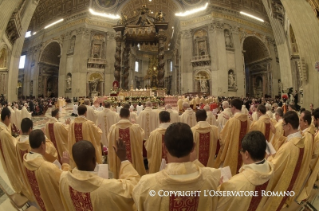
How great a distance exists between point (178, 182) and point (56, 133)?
4.07 metres

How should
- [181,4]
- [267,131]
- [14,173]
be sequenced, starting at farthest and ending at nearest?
[181,4] → [267,131] → [14,173]

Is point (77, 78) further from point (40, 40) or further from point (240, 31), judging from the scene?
point (240, 31)

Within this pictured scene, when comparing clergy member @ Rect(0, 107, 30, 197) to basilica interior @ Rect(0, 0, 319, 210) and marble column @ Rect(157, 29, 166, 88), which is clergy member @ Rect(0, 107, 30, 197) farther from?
basilica interior @ Rect(0, 0, 319, 210)

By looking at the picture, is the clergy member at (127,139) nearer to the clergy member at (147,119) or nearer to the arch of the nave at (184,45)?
the clergy member at (147,119)

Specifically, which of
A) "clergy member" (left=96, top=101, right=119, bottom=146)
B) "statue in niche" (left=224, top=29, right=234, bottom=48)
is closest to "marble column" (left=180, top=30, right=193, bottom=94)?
"statue in niche" (left=224, top=29, right=234, bottom=48)

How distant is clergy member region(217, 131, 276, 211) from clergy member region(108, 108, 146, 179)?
2618mm

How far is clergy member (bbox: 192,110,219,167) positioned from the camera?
3666mm

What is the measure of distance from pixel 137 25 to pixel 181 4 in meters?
10.9

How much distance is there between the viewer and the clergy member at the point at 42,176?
1963 mm

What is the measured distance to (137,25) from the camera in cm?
1714

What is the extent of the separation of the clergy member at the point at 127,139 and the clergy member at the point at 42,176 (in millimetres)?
1835

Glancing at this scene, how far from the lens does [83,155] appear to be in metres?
1.54

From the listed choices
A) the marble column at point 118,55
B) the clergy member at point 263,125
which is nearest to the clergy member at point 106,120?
the clergy member at point 263,125

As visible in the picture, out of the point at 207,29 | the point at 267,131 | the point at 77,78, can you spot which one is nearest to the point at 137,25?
the point at 207,29
